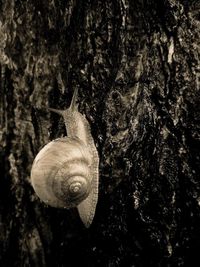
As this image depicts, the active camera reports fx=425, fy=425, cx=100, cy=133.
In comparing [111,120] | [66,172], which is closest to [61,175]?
[66,172]

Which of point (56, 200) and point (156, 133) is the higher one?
point (156, 133)

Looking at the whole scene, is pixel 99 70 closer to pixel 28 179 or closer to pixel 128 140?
pixel 128 140

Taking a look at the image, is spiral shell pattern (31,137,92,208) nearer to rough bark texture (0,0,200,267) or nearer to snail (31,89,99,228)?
snail (31,89,99,228)

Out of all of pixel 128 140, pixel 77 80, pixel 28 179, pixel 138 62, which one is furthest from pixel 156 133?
pixel 28 179

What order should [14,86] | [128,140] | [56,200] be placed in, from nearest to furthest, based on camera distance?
[56,200] → [128,140] → [14,86]

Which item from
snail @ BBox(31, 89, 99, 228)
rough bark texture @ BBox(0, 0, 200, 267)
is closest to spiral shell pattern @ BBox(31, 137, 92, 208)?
snail @ BBox(31, 89, 99, 228)

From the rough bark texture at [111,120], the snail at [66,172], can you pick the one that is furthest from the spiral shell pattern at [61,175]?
the rough bark texture at [111,120]

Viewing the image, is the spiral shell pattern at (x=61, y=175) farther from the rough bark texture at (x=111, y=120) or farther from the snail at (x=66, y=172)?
the rough bark texture at (x=111, y=120)
